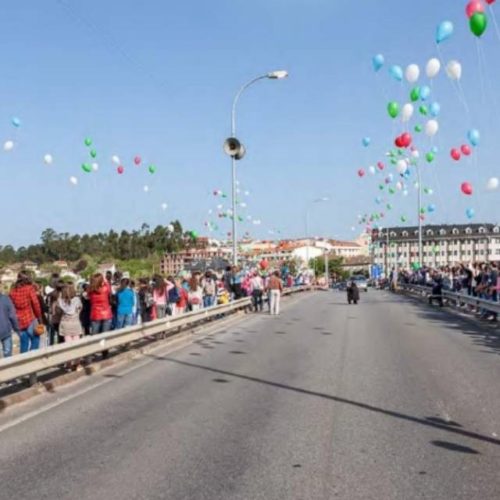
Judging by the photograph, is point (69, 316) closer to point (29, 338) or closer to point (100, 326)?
point (29, 338)

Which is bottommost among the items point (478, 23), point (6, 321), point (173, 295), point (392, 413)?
point (392, 413)

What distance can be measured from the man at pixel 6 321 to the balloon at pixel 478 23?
1004 centimetres

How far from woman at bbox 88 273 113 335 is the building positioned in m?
150

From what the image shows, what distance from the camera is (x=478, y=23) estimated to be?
14.5 m

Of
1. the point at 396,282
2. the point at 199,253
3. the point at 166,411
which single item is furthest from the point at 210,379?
the point at 199,253

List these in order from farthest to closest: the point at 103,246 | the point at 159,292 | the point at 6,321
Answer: the point at 103,246 → the point at 159,292 → the point at 6,321

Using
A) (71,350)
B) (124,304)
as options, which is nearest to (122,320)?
(124,304)

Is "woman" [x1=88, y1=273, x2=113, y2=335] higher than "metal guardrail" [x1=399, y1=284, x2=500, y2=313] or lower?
higher

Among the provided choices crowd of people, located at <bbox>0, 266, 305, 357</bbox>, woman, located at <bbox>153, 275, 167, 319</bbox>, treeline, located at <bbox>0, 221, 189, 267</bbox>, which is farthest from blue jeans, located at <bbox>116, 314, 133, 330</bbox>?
treeline, located at <bbox>0, 221, 189, 267</bbox>

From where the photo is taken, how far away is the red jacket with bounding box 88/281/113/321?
1335 cm

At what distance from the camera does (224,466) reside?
600 centimetres

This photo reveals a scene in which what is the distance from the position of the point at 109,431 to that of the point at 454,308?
Answer: 23783mm

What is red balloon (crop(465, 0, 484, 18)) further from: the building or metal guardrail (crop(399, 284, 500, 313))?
the building

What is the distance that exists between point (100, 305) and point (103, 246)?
141100mm
